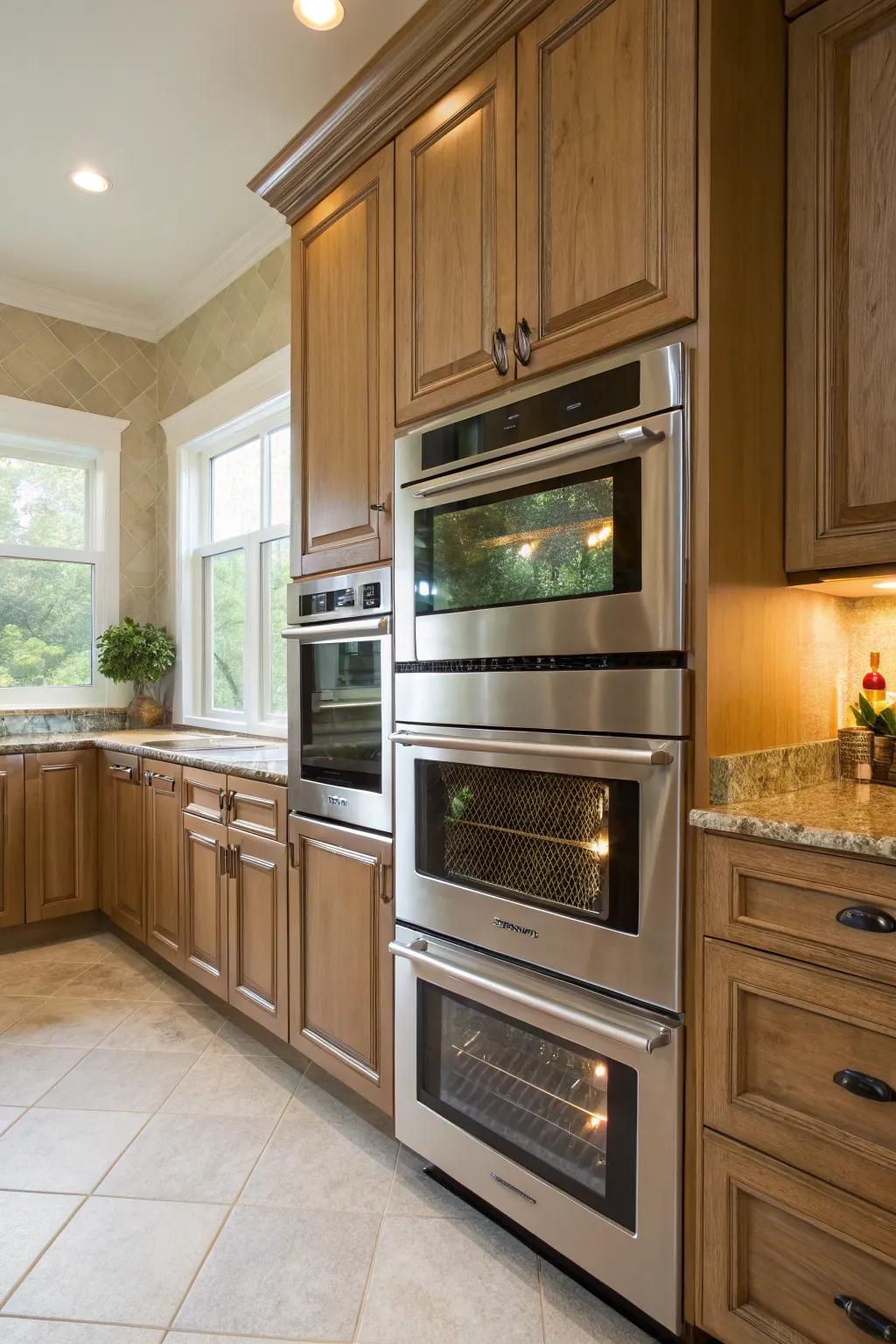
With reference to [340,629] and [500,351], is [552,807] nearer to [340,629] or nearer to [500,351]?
[340,629]

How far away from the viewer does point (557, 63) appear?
1.55 metres

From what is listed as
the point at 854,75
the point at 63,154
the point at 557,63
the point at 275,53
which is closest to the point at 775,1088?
the point at 854,75

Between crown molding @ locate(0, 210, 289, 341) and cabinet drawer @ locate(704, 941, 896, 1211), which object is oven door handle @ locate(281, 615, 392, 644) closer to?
cabinet drawer @ locate(704, 941, 896, 1211)

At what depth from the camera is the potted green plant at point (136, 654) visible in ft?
13.0

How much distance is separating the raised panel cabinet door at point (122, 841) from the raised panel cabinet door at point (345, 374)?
1.53 m

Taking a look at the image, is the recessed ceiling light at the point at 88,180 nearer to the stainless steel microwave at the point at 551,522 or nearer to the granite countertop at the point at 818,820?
the stainless steel microwave at the point at 551,522

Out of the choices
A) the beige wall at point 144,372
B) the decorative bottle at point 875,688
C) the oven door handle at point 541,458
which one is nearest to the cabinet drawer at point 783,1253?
the decorative bottle at point 875,688

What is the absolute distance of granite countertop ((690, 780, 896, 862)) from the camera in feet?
3.75

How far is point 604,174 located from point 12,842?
333 centimetres

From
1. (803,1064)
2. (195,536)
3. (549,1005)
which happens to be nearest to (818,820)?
(803,1064)

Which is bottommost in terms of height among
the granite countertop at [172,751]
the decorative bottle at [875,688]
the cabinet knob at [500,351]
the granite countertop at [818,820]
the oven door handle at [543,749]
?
the granite countertop at [172,751]

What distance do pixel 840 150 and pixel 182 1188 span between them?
259 cm

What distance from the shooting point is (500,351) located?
165 cm

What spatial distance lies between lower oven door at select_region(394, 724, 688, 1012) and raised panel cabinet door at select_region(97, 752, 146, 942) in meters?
1.79
